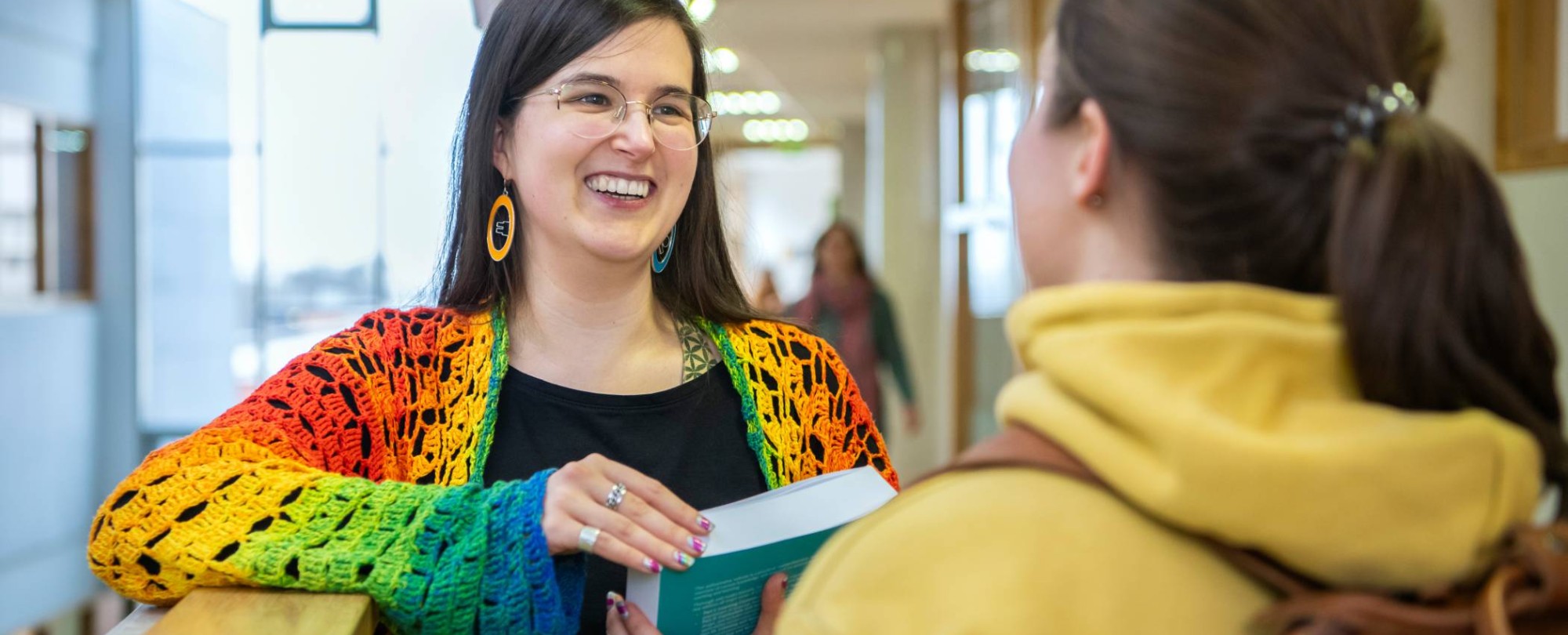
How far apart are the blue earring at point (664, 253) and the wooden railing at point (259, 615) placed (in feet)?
2.66

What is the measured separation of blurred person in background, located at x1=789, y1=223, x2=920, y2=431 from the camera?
630cm

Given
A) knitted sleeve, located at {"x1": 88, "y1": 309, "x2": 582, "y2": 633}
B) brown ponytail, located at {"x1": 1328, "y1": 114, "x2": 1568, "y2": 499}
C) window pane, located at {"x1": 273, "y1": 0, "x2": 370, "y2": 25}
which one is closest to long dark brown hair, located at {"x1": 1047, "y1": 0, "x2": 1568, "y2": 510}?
brown ponytail, located at {"x1": 1328, "y1": 114, "x2": 1568, "y2": 499}

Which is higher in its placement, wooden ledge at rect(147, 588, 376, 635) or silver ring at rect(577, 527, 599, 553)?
silver ring at rect(577, 527, 599, 553)

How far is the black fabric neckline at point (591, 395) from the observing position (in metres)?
1.61

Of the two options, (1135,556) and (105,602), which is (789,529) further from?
(105,602)

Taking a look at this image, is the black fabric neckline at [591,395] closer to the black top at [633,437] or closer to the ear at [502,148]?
the black top at [633,437]

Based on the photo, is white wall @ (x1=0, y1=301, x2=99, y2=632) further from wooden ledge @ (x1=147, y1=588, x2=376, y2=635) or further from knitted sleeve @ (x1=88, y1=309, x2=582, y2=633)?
wooden ledge @ (x1=147, y1=588, x2=376, y2=635)

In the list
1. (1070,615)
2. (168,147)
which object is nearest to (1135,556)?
(1070,615)

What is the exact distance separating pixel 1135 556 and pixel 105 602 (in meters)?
6.86

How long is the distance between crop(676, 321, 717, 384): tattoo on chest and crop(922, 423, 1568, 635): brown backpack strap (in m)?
0.99

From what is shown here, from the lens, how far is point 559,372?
165 centimetres

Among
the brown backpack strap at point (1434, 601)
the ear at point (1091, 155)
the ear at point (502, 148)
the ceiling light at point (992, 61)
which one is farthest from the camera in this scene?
the ceiling light at point (992, 61)

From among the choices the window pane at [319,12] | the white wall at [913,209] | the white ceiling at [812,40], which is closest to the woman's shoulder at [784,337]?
the window pane at [319,12]

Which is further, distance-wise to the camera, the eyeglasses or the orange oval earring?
the orange oval earring
